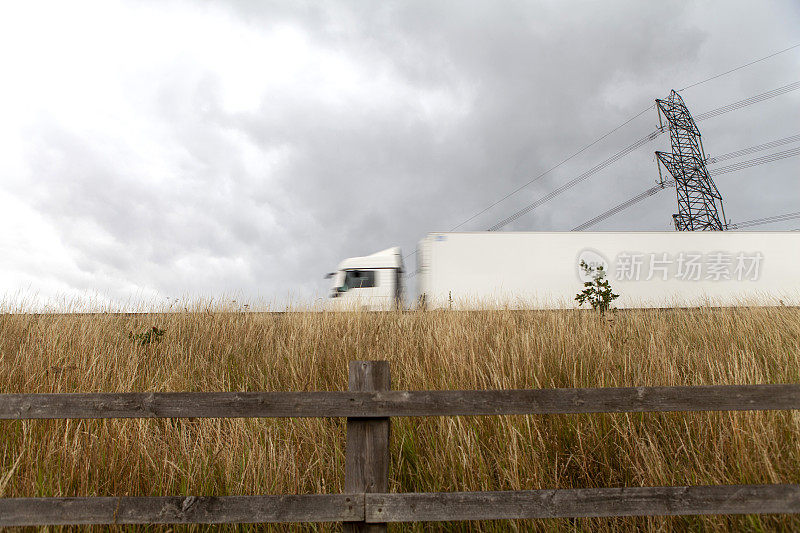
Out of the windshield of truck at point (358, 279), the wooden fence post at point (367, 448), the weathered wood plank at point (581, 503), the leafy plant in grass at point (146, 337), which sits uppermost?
the windshield of truck at point (358, 279)

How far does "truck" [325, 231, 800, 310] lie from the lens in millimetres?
18625

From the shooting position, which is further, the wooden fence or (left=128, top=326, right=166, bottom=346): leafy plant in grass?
(left=128, top=326, right=166, bottom=346): leafy plant in grass

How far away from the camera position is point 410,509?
267 cm

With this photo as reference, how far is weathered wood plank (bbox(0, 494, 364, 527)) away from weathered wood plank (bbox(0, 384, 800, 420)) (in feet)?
1.45

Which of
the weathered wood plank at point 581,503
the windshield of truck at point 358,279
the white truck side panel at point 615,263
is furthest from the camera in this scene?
the windshield of truck at point 358,279

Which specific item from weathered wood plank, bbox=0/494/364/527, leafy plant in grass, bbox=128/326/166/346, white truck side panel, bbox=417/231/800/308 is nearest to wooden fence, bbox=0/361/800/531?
weathered wood plank, bbox=0/494/364/527

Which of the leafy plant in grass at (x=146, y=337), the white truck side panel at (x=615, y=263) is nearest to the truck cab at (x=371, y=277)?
the white truck side panel at (x=615, y=263)

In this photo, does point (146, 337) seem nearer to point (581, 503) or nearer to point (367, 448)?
point (367, 448)

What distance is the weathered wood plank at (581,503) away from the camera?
8.79 feet

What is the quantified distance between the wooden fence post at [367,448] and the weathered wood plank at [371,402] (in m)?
0.08

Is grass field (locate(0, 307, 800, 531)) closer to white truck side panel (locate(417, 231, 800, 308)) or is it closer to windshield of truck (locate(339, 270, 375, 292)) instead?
white truck side panel (locate(417, 231, 800, 308))

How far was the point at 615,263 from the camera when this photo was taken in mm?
19016

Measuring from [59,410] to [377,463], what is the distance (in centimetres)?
182

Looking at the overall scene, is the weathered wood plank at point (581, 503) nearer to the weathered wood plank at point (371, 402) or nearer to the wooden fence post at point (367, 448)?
the wooden fence post at point (367, 448)
